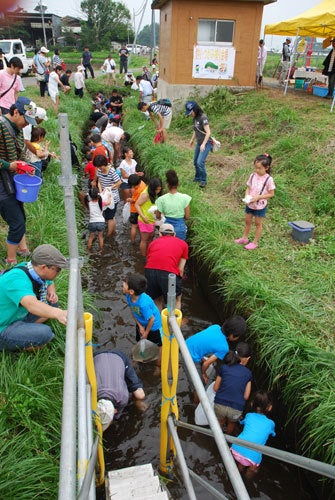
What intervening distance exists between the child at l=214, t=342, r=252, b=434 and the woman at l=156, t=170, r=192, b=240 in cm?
247

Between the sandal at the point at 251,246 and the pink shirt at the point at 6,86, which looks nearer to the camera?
the sandal at the point at 251,246

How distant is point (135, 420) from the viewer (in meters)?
4.05

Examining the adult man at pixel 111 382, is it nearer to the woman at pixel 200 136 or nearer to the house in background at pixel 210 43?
the woman at pixel 200 136

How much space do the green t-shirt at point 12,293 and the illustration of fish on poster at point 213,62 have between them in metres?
12.6

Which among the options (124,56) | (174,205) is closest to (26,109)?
(174,205)

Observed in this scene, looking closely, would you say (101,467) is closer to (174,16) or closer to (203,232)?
(203,232)

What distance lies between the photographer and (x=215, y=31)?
527 inches

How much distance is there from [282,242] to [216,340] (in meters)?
2.75

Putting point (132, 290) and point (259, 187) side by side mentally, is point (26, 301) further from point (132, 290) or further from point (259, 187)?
point (259, 187)

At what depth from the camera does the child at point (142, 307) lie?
4.04 m

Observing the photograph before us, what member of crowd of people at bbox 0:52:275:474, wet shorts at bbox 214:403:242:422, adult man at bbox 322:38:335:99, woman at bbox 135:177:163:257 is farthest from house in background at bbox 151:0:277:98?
wet shorts at bbox 214:403:242:422

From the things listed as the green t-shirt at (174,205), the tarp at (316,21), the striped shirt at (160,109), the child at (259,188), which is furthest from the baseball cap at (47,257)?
the tarp at (316,21)

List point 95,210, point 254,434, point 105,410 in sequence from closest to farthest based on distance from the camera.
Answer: point 105,410
point 254,434
point 95,210

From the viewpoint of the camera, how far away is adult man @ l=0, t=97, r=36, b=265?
14.5 ft
